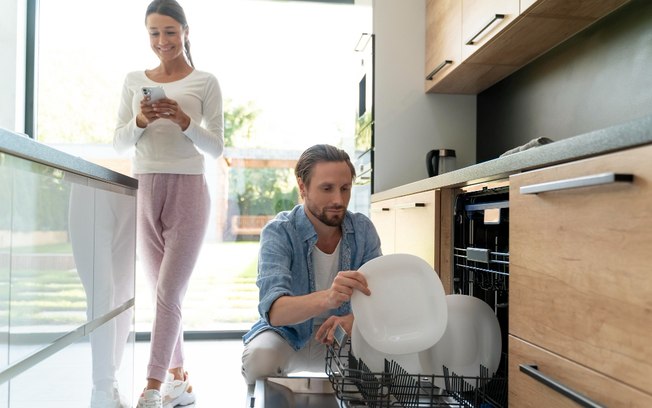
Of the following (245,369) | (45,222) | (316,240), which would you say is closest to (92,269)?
(45,222)

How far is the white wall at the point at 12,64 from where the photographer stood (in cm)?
379

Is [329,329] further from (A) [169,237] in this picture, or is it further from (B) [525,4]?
(B) [525,4]

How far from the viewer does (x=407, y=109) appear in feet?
11.4

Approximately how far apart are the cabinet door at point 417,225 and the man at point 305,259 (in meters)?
0.26

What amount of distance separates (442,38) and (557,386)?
2.36 m

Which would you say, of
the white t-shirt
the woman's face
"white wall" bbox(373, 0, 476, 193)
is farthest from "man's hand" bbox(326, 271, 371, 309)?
"white wall" bbox(373, 0, 476, 193)

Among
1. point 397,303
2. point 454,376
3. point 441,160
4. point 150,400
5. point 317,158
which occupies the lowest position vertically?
point 150,400

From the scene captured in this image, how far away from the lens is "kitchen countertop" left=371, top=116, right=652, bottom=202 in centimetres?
88

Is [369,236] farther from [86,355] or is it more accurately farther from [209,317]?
[209,317]

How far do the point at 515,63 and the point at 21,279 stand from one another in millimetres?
2358

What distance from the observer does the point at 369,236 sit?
1.95 meters

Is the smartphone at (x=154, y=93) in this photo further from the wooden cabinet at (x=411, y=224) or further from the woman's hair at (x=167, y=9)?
the wooden cabinet at (x=411, y=224)

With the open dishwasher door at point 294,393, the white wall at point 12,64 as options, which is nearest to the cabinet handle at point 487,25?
the open dishwasher door at point 294,393

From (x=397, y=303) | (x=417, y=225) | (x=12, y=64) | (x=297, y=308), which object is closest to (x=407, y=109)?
(x=417, y=225)
